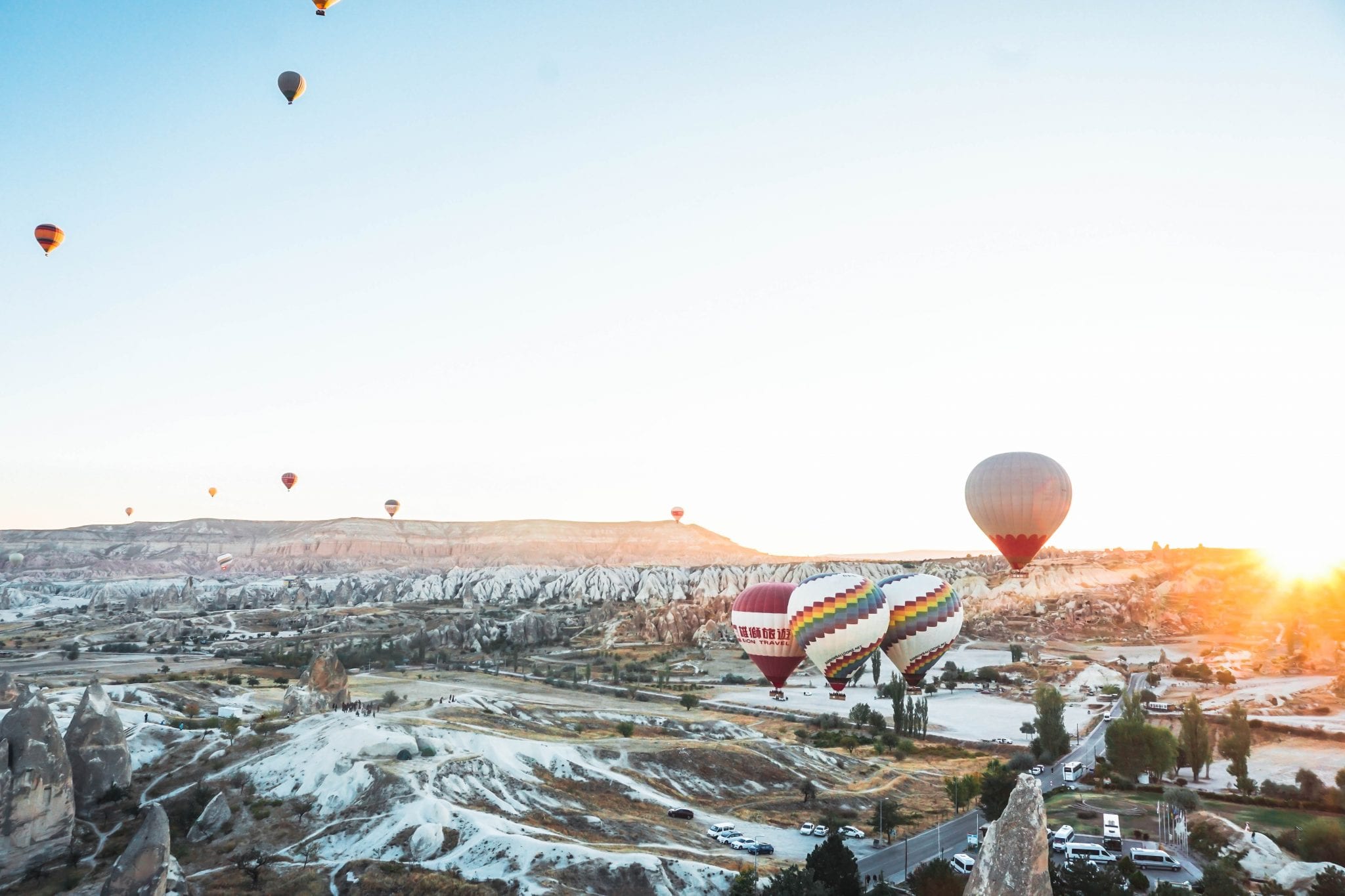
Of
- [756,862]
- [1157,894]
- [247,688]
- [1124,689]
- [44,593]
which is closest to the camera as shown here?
[1157,894]

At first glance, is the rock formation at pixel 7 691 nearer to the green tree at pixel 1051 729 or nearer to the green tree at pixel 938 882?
the green tree at pixel 938 882

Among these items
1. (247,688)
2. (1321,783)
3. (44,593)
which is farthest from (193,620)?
(1321,783)

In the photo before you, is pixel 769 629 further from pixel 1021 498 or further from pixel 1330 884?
pixel 1330 884

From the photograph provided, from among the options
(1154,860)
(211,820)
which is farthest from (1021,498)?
(211,820)

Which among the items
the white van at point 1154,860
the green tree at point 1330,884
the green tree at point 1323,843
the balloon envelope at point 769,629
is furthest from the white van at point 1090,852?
the balloon envelope at point 769,629

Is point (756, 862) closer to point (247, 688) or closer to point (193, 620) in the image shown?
point (247, 688)

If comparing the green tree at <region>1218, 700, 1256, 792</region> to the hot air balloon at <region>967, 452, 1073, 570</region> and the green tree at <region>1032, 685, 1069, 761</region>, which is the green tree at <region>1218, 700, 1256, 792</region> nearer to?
the green tree at <region>1032, 685, 1069, 761</region>
